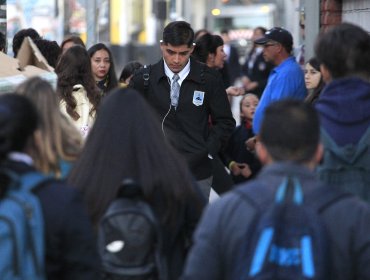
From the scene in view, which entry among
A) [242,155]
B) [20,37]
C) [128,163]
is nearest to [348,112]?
[128,163]

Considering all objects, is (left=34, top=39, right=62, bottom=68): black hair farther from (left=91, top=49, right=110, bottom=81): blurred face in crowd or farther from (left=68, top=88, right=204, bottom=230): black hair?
(left=68, top=88, right=204, bottom=230): black hair

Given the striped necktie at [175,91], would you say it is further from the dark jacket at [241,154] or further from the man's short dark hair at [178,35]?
the dark jacket at [241,154]

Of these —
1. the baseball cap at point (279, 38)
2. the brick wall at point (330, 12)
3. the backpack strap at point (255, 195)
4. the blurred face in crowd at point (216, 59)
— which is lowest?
the blurred face in crowd at point (216, 59)

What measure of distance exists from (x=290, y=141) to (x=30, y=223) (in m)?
0.99

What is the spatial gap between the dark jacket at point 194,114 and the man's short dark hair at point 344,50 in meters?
3.06

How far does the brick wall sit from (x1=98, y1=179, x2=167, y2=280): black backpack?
239 inches

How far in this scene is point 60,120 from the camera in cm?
479

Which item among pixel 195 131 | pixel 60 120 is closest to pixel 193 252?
pixel 60 120

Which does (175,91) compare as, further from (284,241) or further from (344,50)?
(284,241)

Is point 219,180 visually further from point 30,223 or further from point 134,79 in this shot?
point 30,223

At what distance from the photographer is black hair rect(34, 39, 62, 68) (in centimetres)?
1021

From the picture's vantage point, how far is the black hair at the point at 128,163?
15.2ft

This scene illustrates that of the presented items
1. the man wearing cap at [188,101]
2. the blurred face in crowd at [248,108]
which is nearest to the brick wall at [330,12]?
the blurred face in crowd at [248,108]

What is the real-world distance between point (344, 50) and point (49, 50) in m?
5.39
